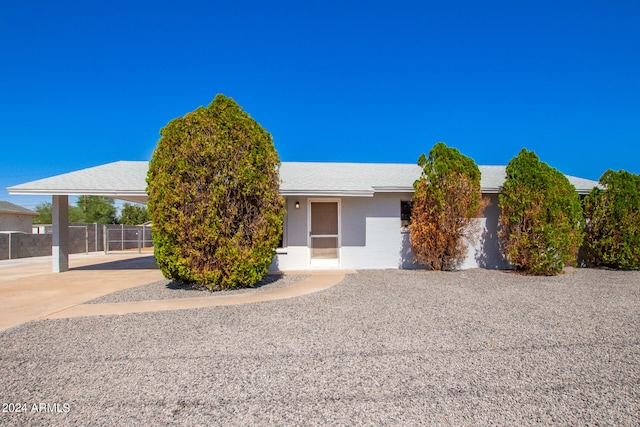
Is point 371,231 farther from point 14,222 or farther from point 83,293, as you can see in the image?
point 14,222

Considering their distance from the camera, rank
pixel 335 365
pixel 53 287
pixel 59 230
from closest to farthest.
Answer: pixel 335 365 → pixel 53 287 → pixel 59 230

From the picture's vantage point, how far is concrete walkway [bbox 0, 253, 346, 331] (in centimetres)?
609

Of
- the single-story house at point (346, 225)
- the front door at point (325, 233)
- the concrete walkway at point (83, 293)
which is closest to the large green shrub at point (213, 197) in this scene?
the concrete walkway at point (83, 293)

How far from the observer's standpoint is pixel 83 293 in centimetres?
773

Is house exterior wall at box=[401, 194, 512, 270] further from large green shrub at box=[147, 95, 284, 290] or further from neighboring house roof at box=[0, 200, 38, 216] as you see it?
neighboring house roof at box=[0, 200, 38, 216]

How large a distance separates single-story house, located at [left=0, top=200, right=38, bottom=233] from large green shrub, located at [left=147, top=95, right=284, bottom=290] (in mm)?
23268

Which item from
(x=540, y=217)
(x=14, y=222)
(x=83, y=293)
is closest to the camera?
(x=83, y=293)

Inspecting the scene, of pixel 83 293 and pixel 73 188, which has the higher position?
pixel 73 188

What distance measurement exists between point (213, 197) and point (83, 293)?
12.1ft

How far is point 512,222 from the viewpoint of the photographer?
1029 centimetres

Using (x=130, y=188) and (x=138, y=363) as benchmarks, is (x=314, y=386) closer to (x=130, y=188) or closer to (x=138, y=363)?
(x=138, y=363)

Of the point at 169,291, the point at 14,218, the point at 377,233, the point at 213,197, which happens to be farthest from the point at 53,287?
the point at 14,218

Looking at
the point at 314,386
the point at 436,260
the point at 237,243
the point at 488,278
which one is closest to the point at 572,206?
the point at 488,278

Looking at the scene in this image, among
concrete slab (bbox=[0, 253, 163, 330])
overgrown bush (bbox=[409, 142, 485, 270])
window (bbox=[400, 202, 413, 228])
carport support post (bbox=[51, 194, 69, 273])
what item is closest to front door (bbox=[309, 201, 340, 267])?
window (bbox=[400, 202, 413, 228])
